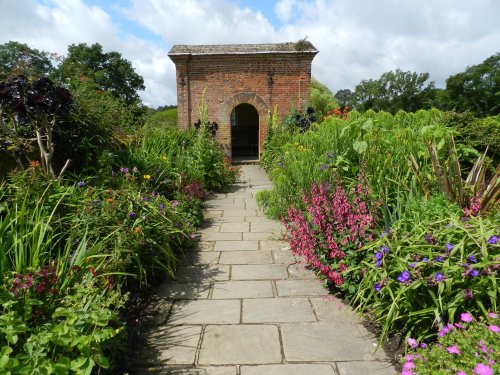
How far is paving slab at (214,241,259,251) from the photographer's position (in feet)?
12.0

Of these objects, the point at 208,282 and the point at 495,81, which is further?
the point at 495,81

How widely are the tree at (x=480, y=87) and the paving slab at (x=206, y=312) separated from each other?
41000mm

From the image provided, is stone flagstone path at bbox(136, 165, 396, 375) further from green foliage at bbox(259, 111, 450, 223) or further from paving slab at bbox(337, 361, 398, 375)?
green foliage at bbox(259, 111, 450, 223)

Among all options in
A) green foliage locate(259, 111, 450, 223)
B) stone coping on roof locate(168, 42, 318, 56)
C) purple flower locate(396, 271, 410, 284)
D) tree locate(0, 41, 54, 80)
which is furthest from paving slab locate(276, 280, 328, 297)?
stone coping on roof locate(168, 42, 318, 56)

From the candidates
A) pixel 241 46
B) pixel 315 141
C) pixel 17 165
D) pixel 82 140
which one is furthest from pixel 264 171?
pixel 17 165

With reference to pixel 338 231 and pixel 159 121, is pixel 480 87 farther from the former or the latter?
pixel 338 231

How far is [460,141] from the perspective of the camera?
502 centimetres

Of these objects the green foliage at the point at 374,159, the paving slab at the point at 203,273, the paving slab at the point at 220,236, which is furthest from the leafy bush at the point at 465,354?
the paving slab at the point at 220,236

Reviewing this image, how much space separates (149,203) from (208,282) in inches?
42.5

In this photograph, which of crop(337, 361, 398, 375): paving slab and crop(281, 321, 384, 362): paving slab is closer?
crop(337, 361, 398, 375): paving slab

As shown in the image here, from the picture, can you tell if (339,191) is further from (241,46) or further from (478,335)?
(241,46)

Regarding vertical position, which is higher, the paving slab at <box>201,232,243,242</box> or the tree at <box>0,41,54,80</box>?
the tree at <box>0,41,54,80</box>

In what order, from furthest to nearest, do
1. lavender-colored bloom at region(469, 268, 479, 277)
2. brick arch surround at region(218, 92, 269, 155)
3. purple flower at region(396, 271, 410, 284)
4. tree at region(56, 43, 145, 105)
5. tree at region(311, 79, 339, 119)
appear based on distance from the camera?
1. tree at region(56, 43, 145, 105)
2. tree at region(311, 79, 339, 119)
3. brick arch surround at region(218, 92, 269, 155)
4. purple flower at region(396, 271, 410, 284)
5. lavender-colored bloom at region(469, 268, 479, 277)

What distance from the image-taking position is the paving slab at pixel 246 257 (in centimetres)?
333
